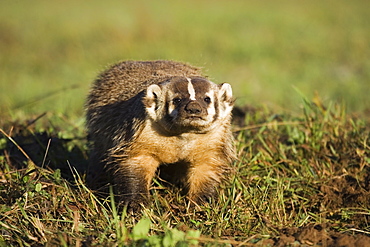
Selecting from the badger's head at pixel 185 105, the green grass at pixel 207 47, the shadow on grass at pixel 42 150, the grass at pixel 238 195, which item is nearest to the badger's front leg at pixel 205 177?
the grass at pixel 238 195

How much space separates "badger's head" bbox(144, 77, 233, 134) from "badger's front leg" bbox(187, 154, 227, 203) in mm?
349

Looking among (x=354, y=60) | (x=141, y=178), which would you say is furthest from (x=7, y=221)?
(x=354, y=60)

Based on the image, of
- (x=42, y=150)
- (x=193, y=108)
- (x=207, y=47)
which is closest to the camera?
(x=193, y=108)

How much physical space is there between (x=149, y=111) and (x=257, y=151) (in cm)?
149

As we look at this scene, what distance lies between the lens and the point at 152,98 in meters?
3.95

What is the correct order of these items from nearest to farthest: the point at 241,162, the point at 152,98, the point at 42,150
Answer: the point at 152,98, the point at 241,162, the point at 42,150

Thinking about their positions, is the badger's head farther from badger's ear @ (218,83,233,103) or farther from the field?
the field

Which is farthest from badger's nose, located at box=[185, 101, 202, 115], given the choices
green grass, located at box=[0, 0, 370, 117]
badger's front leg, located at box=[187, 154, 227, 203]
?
green grass, located at box=[0, 0, 370, 117]

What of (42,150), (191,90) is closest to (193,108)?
(191,90)

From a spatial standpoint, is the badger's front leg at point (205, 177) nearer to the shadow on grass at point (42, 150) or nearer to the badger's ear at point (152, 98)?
the badger's ear at point (152, 98)

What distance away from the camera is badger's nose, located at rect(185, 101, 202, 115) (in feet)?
12.1

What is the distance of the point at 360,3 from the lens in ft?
59.6

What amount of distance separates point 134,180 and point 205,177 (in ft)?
1.80

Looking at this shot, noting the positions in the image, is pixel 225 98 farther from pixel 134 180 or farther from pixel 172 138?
pixel 134 180
